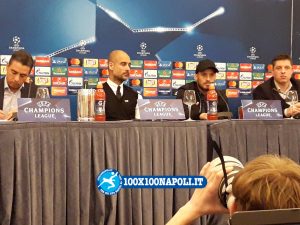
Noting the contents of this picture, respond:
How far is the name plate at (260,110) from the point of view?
3319 mm

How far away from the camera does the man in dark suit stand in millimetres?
3598

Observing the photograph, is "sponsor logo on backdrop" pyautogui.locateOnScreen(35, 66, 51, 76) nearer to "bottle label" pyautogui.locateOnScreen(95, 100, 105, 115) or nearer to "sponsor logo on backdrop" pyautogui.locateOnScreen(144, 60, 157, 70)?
"sponsor logo on backdrop" pyautogui.locateOnScreen(144, 60, 157, 70)

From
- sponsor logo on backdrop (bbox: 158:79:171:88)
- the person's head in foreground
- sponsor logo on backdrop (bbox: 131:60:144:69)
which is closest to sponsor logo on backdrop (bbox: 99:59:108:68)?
sponsor logo on backdrop (bbox: 131:60:144:69)

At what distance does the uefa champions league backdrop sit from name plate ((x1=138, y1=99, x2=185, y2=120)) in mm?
1829

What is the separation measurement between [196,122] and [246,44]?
2.44 metres

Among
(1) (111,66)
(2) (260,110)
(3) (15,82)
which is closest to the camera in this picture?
(2) (260,110)

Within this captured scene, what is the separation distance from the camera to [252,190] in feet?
2.31

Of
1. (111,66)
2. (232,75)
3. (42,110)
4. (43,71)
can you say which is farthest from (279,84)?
(42,110)

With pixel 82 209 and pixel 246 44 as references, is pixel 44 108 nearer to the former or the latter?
pixel 82 209

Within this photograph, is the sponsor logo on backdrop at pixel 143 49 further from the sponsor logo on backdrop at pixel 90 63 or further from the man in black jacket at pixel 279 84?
the man in black jacket at pixel 279 84

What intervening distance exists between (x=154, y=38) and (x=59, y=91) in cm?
104

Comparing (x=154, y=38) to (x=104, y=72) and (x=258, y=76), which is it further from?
(x=258, y=76)

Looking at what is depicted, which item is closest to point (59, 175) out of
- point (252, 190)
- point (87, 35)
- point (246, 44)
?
point (252, 190)
